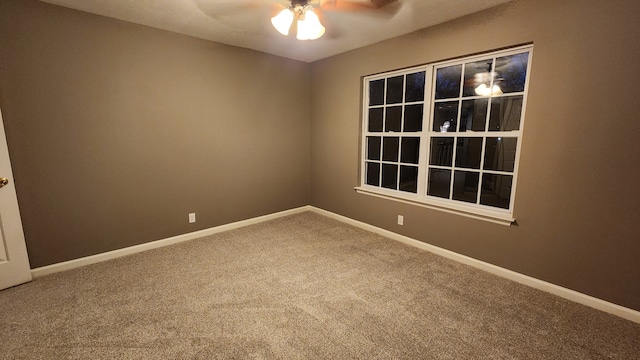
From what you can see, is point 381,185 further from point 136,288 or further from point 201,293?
point 136,288

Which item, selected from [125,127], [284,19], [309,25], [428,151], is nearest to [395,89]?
[428,151]

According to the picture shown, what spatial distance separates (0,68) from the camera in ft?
7.32

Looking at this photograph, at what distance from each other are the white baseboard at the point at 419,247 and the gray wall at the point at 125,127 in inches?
3.1

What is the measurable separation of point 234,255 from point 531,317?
2.69 metres

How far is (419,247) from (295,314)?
1.79m

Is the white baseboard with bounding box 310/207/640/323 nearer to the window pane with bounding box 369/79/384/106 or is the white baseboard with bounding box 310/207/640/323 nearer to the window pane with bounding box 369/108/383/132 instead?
the window pane with bounding box 369/108/383/132

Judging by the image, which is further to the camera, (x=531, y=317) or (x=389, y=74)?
(x=389, y=74)

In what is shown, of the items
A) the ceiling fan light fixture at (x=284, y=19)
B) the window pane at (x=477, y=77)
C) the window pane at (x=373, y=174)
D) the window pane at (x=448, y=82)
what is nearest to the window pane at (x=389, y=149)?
the window pane at (x=373, y=174)

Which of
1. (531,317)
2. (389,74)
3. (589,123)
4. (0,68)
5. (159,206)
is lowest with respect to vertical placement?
(531,317)

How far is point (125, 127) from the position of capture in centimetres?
284

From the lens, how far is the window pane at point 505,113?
2.50 metres

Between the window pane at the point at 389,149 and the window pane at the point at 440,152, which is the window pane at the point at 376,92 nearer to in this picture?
the window pane at the point at 389,149

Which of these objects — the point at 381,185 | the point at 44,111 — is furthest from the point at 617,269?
the point at 44,111

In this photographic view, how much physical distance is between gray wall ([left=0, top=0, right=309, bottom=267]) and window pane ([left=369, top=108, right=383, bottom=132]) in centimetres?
133
